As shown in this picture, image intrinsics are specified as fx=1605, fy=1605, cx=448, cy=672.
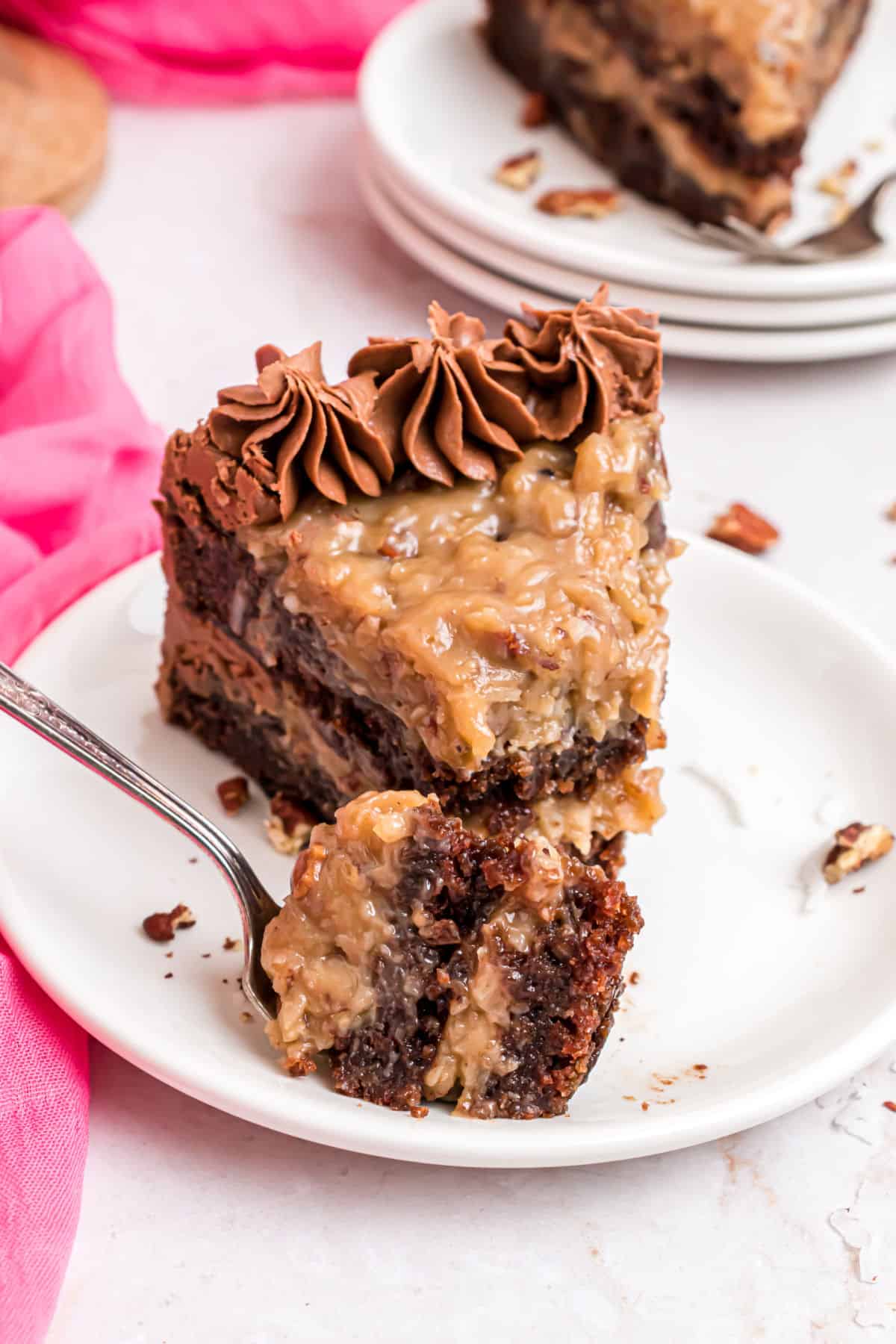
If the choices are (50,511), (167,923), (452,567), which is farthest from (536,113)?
(167,923)

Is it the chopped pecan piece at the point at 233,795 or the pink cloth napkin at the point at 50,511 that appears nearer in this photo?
the pink cloth napkin at the point at 50,511

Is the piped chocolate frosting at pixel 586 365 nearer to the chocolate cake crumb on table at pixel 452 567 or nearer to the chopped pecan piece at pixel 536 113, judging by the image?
the chocolate cake crumb on table at pixel 452 567

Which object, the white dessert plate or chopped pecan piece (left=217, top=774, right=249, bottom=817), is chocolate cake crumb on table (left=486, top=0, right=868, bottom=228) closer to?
the white dessert plate

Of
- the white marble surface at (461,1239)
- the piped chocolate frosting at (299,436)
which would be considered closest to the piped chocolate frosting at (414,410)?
the piped chocolate frosting at (299,436)

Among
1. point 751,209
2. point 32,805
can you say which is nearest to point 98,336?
point 32,805

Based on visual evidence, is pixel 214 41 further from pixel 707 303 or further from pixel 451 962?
pixel 451 962

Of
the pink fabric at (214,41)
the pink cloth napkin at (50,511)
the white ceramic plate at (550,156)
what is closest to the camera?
the pink cloth napkin at (50,511)
